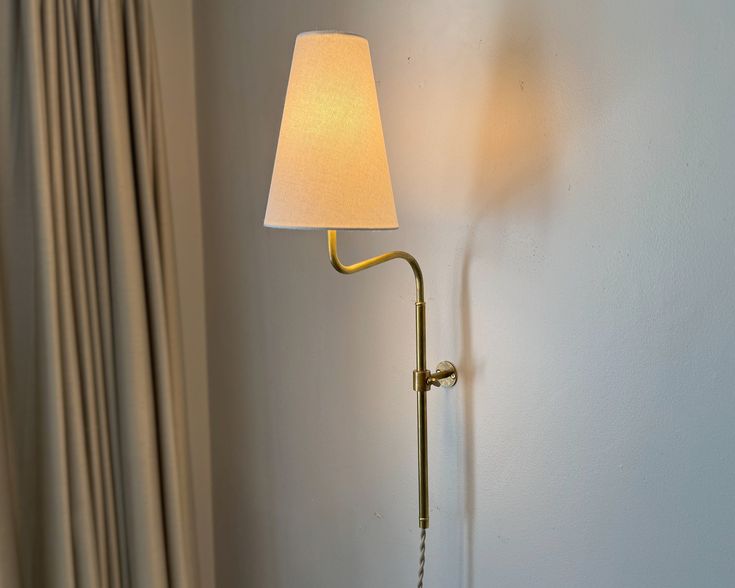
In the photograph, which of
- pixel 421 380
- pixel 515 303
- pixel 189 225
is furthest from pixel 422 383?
pixel 189 225

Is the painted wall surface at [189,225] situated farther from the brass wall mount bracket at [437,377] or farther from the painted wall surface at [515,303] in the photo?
the brass wall mount bracket at [437,377]

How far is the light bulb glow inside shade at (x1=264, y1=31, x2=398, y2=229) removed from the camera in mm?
1193

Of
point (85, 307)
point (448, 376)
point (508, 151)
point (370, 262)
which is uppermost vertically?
point (508, 151)

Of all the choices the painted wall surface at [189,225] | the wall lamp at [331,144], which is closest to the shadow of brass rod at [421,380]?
the wall lamp at [331,144]

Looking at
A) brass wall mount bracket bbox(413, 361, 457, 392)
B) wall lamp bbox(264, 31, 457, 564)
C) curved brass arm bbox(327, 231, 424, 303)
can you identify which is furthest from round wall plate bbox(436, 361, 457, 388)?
wall lamp bbox(264, 31, 457, 564)

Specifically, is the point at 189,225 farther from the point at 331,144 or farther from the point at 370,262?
the point at 331,144

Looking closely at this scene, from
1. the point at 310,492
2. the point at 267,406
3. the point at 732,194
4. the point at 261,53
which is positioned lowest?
the point at 310,492

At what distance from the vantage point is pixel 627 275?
3.97 feet

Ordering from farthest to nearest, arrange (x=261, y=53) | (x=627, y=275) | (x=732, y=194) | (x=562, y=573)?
(x=261, y=53)
(x=562, y=573)
(x=627, y=275)
(x=732, y=194)

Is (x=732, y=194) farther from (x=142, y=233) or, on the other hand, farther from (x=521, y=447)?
(x=142, y=233)

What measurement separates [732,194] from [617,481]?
1.55 ft

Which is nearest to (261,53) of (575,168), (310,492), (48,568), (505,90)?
(505,90)

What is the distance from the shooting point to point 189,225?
7.07 feet

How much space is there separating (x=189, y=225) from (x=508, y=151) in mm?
1080
